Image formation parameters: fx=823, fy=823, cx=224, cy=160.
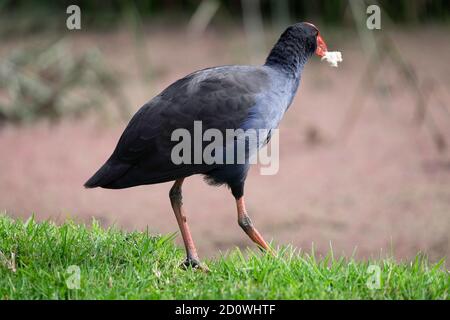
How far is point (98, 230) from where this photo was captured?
14.3 feet

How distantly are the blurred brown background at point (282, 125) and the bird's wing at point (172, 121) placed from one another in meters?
1.04

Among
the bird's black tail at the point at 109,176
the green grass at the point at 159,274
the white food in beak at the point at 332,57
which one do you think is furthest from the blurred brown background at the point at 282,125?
the white food in beak at the point at 332,57

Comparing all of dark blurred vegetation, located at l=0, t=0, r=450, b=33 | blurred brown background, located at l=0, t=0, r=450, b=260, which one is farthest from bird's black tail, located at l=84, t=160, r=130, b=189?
dark blurred vegetation, located at l=0, t=0, r=450, b=33

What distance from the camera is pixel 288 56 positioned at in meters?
4.33

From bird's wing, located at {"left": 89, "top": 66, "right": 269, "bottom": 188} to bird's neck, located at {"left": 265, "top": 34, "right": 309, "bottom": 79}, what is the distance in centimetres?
31

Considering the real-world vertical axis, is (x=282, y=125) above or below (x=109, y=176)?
above

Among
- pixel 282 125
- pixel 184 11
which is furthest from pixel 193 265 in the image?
pixel 184 11

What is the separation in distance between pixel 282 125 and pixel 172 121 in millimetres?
3740

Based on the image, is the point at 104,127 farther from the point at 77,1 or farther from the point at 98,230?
the point at 98,230

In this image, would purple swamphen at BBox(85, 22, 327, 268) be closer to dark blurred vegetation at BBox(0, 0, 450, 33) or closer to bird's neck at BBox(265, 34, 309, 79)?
bird's neck at BBox(265, 34, 309, 79)

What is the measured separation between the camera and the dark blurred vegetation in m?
8.70

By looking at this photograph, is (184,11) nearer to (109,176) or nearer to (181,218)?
(181,218)

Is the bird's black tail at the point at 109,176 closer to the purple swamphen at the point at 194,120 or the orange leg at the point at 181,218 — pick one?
the purple swamphen at the point at 194,120

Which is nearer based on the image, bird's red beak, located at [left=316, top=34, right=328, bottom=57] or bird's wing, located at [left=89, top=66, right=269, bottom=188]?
bird's wing, located at [left=89, top=66, right=269, bottom=188]
